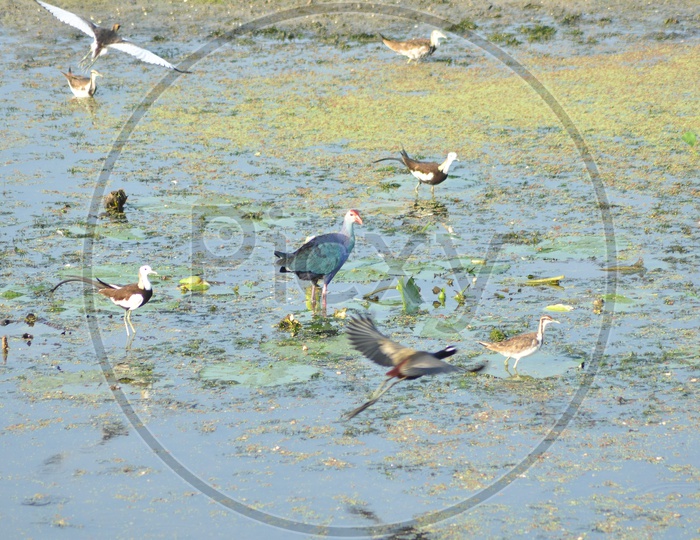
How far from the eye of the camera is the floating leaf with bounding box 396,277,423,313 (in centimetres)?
936

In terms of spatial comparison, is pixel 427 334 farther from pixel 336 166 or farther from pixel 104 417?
pixel 336 166

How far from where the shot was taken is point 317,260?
983cm

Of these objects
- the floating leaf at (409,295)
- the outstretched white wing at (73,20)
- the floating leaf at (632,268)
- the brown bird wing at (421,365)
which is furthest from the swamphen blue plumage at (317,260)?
the outstretched white wing at (73,20)

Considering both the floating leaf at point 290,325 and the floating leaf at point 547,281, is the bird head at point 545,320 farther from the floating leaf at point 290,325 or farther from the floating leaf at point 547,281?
the floating leaf at point 290,325

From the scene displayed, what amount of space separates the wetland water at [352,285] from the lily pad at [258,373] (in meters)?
0.03

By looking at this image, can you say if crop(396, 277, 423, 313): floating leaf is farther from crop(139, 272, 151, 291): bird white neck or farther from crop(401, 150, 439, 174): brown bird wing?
crop(401, 150, 439, 174): brown bird wing

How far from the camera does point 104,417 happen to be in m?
7.73

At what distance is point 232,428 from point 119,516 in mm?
1240

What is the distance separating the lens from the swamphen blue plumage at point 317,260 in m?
9.80

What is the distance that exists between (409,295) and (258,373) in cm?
177

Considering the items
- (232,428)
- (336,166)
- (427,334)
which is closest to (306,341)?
(427,334)

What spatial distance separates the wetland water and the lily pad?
0.03 m

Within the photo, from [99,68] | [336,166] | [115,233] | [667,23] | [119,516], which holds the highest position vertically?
[667,23]

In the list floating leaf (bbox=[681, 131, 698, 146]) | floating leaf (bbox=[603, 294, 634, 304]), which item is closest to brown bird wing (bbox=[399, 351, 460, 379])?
floating leaf (bbox=[603, 294, 634, 304])
